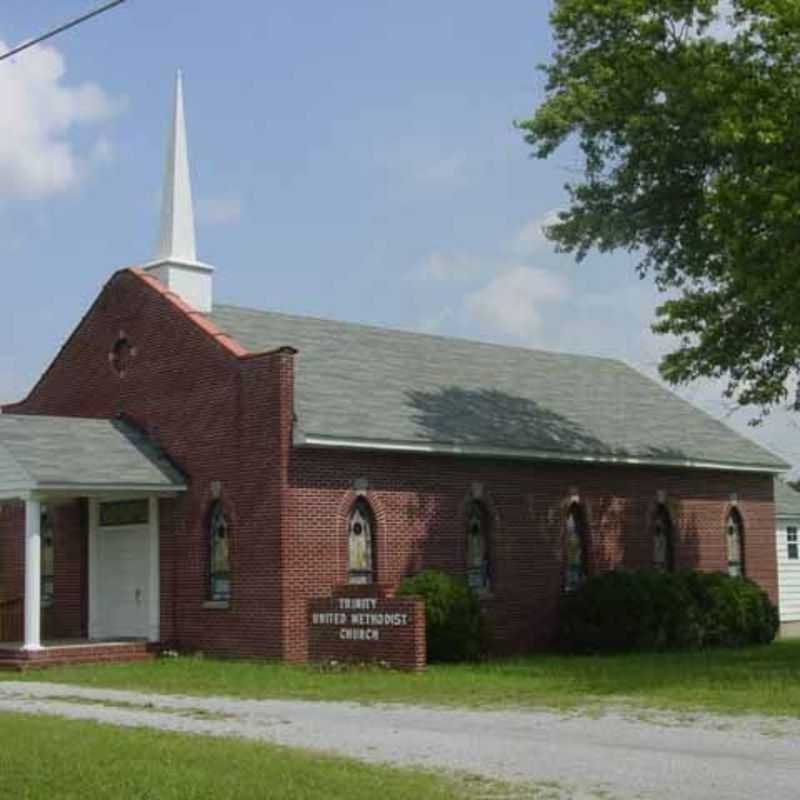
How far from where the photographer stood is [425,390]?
29047mm

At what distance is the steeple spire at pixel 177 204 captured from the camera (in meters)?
28.4

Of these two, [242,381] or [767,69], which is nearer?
[767,69]

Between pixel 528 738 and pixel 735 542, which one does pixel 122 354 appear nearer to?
pixel 735 542

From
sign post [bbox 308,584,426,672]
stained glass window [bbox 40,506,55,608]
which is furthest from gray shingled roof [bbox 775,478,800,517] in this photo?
stained glass window [bbox 40,506,55,608]

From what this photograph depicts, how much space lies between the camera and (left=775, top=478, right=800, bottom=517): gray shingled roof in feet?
139

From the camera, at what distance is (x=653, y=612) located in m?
28.0

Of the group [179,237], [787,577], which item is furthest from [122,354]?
[787,577]

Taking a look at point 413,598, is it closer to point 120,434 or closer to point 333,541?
point 333,541

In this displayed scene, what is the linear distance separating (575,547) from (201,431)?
27.3 feet

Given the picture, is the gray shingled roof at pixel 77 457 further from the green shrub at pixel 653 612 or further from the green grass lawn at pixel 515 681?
the green shrub at pixel 653 612

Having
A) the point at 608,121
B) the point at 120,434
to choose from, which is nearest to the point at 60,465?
Result: the point at 120,434

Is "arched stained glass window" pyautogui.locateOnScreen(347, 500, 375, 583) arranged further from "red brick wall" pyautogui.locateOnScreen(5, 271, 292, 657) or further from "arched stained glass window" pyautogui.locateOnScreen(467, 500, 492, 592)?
"arched stained glass window" pyautogui.locateOnScreen(467, 500, 492, 592)

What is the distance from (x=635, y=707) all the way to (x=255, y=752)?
6.14 meters

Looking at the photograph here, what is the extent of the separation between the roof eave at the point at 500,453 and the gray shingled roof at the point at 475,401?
3 cm
